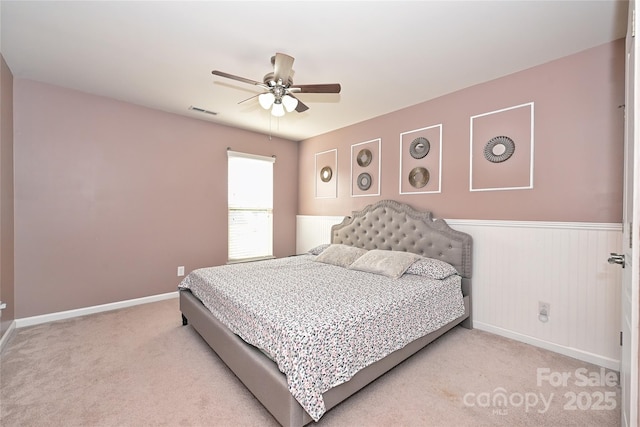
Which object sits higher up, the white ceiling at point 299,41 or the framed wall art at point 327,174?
the white ceiling at point 299,41

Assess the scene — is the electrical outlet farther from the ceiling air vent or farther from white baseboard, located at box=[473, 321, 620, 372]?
the ceiling air vent

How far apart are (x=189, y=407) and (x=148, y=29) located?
2.67 metres

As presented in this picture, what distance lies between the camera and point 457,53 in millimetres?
2373

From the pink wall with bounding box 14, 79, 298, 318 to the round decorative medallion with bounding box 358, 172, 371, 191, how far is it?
203 cm

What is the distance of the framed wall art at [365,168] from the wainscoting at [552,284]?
1.29 meters

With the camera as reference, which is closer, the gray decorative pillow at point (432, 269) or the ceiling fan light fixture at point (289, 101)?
the ceiling fan light fixture at point (289, 101)

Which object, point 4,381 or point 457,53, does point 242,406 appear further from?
point 457,53

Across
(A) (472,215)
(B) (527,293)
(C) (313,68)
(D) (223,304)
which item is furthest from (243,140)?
(B) (527,293)

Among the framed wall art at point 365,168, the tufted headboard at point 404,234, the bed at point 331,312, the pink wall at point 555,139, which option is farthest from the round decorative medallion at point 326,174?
the pink wall at point 555,139

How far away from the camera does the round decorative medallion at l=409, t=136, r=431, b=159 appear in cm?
338

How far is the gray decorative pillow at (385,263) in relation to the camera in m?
2.81

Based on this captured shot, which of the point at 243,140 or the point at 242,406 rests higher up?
the point at 243,140

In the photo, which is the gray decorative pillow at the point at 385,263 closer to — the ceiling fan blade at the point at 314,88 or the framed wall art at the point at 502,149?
the framed wall art at the point at 502,149

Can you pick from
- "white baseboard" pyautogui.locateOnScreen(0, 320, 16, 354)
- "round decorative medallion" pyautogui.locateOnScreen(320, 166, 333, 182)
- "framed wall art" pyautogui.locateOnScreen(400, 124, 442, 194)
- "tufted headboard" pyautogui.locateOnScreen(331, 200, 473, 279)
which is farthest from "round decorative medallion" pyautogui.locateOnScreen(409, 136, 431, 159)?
"white baseboard" pyautogui.locateOnScreen(0, 320, 16, 354)
